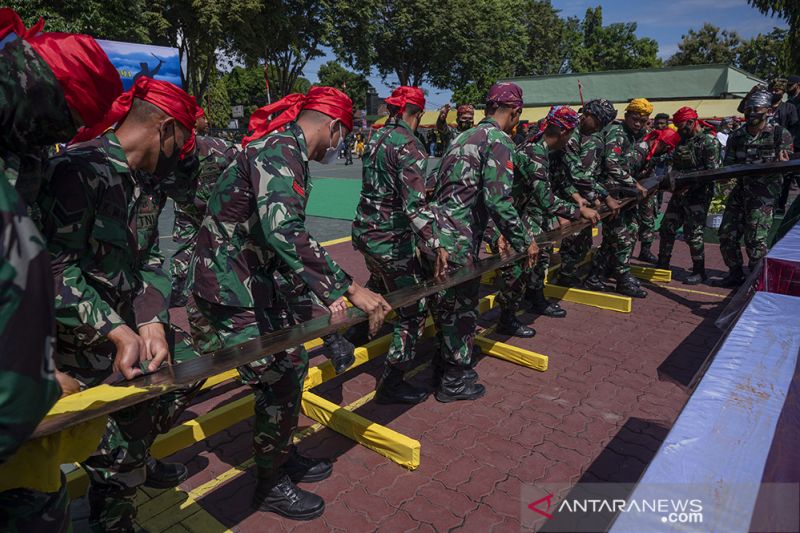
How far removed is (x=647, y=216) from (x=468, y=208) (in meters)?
5.11

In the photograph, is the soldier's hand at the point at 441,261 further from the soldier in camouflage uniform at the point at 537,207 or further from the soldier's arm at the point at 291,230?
the soldier's arm at the point at 291,230

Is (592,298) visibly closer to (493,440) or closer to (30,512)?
(493,440)

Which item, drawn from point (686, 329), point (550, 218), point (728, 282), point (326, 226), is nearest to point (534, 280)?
point (550, 218)

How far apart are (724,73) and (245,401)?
3671 centimetres

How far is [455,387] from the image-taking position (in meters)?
4.02

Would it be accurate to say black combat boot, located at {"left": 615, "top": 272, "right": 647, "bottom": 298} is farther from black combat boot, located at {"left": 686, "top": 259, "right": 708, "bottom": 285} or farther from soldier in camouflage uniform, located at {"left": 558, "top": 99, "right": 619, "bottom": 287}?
soldier in camouflage uniform, located at {"left": 558, "top": 99, "right": 619, "bottom": 287}

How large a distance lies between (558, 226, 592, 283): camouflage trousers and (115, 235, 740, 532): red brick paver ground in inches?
57.2

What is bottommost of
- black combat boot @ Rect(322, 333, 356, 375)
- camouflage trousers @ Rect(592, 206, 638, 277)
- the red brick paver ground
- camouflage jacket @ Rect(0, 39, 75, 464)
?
the red brick paver ground

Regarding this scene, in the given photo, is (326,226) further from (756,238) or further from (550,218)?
(756,238)

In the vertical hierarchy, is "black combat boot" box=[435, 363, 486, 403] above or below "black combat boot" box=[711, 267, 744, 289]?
below

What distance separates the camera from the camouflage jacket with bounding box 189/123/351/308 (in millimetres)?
2311

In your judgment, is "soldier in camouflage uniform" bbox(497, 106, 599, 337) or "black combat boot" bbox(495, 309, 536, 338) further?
"black combat boot" bbox(495, 309, 536, 338)

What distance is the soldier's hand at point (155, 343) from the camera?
211 centimetres

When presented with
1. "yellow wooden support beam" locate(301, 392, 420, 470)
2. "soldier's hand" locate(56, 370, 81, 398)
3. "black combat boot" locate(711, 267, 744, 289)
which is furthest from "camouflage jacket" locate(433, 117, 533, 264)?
"black combat boot" locate(711, 267, 744, 289)
